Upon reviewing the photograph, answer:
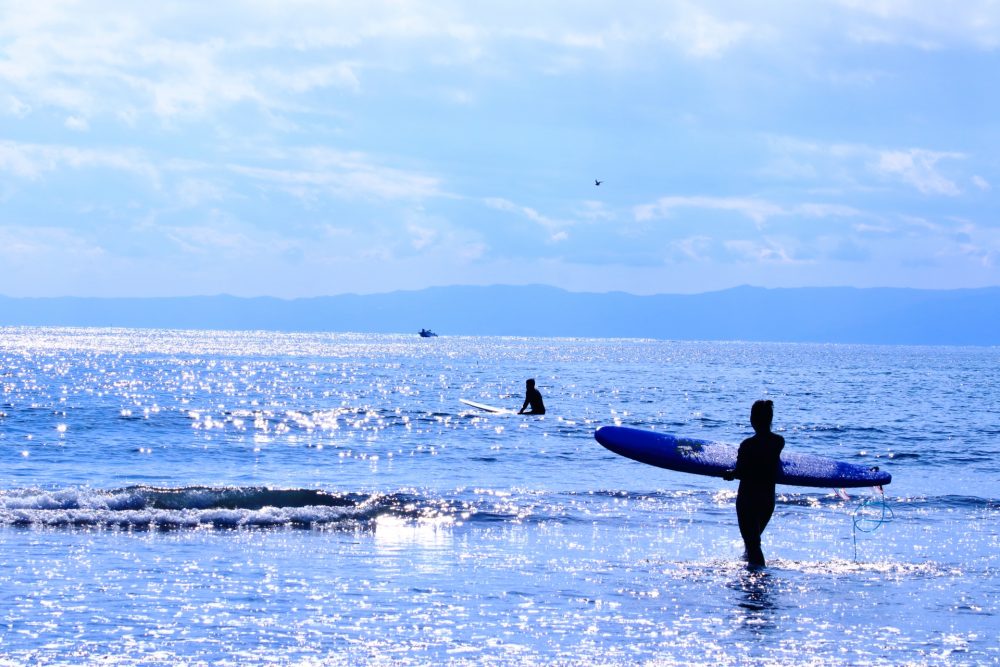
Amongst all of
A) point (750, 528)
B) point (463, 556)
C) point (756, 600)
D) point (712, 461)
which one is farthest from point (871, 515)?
point (463, 556)

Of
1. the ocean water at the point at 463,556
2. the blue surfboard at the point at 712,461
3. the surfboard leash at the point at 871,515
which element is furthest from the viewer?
the blue surfboard at the point at 712,461

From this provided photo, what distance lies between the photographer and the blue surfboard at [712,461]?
59.6ft

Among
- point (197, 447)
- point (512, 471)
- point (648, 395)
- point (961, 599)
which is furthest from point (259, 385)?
point (961, 599)

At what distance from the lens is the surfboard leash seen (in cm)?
1760

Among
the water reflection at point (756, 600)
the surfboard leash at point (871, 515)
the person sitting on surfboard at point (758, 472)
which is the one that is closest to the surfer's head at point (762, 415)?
the person sitting on surfboard at point (758, 472)

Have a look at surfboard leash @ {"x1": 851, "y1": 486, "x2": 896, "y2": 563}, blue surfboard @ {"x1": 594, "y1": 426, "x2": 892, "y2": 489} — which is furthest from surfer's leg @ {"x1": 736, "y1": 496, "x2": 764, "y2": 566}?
blue surfboard @ {"x1": 594, "y1": 426, "x2": 892, "y2": 489}

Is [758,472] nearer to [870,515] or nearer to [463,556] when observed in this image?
[463,556]

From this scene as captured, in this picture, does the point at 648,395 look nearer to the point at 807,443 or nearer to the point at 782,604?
the point at 807,443

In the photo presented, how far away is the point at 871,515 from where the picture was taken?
64.8 ft

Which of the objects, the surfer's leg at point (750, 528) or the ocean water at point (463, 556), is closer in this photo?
the ocean water at point (463, 556)

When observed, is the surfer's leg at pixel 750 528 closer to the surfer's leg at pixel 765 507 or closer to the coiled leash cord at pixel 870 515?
the surfer's leg at pixel 765 507

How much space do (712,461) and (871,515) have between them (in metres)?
3.53

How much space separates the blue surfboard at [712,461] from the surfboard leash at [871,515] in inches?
17.4

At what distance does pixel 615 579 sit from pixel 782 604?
2135 mm
